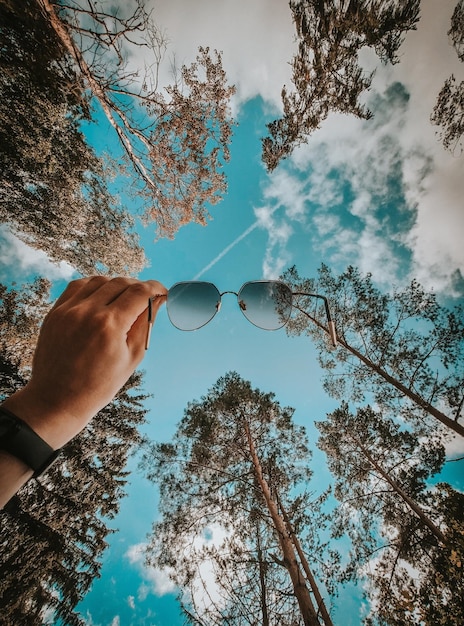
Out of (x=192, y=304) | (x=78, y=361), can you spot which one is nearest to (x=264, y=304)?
(x=192, y=304)

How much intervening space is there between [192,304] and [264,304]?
3.88ft

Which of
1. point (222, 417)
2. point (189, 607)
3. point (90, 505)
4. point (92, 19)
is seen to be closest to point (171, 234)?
point (92, 19)

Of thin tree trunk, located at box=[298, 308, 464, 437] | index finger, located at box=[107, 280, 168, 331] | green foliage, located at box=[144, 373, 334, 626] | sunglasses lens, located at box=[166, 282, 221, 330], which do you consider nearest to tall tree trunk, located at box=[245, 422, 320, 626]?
green foliage, located at box=[144, 373, 334, 626]

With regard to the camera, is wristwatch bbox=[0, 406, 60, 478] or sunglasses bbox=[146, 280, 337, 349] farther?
sunglasses bbox=[146, 280, 337, 349]

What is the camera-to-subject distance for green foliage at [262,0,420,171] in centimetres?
500

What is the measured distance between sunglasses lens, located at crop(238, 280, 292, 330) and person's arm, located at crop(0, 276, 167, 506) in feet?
7.14

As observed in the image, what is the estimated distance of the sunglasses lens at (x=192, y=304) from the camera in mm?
2395

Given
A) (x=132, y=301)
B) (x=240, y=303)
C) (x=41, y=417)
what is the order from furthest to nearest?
(x=240, y=303)
(x=132, y=301)
(x=41, y=417)

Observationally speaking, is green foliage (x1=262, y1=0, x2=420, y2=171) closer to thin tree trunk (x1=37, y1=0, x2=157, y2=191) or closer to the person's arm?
thin tree trunk (x1=37, y1=0, x2=157, y2=191)

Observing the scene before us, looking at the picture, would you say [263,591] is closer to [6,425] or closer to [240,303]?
[240,303]

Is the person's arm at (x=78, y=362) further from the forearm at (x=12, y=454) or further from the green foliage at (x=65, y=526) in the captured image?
the green foliage at (x=65, y=526)

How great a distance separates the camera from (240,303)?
3326 mm

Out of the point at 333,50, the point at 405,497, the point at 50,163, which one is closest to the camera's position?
the point at 333,50

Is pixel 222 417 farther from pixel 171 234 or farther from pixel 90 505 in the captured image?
pixel 171 234
